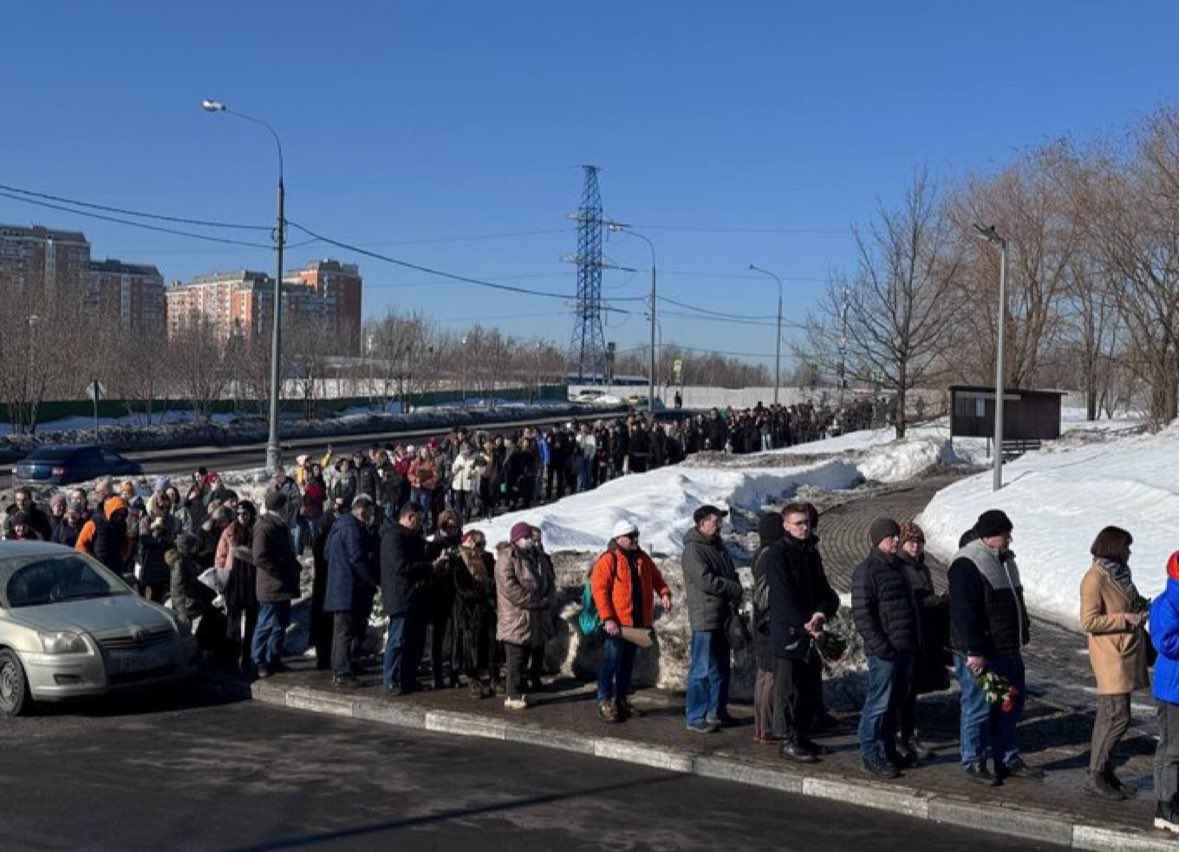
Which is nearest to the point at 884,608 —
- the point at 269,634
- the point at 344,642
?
the point at 344,642

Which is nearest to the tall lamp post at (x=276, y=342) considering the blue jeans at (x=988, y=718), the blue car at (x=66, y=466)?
the blue car at (x=66, y=466)

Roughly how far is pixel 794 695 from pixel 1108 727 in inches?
81.4

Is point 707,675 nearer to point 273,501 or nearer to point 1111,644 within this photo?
point 1111,644

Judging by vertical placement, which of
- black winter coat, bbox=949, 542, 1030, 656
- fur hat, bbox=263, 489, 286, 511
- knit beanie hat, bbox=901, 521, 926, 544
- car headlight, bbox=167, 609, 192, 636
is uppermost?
knit beanie hat, bbox=901, 521, 926, 544

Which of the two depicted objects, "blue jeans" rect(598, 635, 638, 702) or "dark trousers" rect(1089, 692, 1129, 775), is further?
"blue jeans" rect(598, 635, 638, 702)

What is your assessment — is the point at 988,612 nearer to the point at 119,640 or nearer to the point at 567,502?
the point at 119,640

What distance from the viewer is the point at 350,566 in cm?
1114

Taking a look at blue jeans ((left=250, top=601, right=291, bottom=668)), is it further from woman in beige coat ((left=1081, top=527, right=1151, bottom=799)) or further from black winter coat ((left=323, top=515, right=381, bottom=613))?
woman in beige coat ((left=1081, top=527, right=1151, bottom=799))

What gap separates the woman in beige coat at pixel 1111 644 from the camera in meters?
7.70

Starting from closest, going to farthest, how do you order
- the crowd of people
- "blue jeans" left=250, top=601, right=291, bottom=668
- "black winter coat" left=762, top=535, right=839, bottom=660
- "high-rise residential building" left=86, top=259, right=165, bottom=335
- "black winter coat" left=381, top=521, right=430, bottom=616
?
the crowd of people < "black winter coat" left=762, top=535, right=839, bottom=660 < "black winter coat" left=381, top=521, right=430, bottom=616 < "blue jeans" left=250, top=601, right=291, bottom=668 < "high-rise residential building" left=86, top=259, right=165, bottom=335

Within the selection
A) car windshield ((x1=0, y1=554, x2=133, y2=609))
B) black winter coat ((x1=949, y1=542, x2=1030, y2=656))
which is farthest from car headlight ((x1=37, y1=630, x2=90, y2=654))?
black winter coat ((x1=949, y1=542, x2=1030, y2=656))

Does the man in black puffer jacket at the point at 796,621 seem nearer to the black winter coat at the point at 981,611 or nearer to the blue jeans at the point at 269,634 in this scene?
the black winter coat at the point at 981,611

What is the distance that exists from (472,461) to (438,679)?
12.8m

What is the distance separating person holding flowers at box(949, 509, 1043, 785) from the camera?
7938 mm
